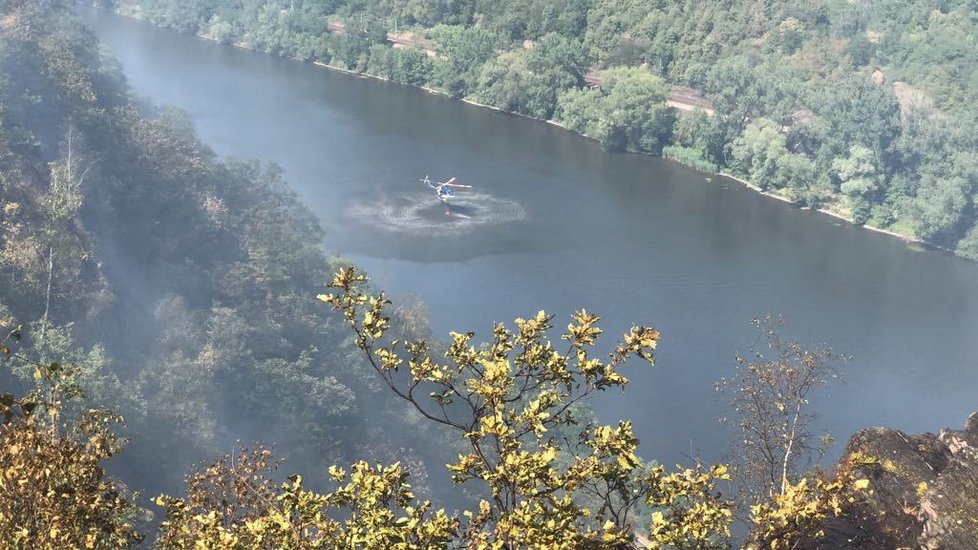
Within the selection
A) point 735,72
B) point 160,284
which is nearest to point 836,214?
point 735,72

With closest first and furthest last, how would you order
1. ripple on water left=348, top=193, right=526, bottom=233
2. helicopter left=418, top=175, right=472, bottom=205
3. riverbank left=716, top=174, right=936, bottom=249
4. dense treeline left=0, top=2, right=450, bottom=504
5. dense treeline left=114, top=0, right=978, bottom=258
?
1. dense treeline left=0, top=2, right=450, bottom=504
2. ripple on water left=348, top=193, right=526, bottom=233
3. helicopter left=418, top=175, right=472, bottom=205
4. riverbank left=716, top=174, right=936, bottom=249
5. dense treeline left=114, top=0, right=978, bottom=258

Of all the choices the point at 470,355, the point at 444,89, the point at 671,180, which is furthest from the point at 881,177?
the point at 470,355

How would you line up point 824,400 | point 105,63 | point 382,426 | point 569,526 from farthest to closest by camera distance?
point 105,63 < point 824,400 < point 382,426 < point 569,526

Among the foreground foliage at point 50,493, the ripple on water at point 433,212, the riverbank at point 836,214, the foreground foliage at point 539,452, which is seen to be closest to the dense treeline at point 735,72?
the riverbank at point 836,214

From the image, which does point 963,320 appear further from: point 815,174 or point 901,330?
point 815,174

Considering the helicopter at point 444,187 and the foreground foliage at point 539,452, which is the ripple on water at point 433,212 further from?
the foreground foliage at point 539,452

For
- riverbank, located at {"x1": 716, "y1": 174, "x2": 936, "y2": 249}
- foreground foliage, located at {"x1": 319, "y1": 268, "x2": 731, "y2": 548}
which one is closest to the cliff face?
foreground foliage, located at {"x1": 319, "y1": 268, "x2": 731, "y2": 548}

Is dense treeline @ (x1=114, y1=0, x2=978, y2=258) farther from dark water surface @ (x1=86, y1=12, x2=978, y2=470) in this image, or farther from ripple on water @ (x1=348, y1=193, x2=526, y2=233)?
ripple on water @ (x1=348, y1=193, x2=526, y2=233)

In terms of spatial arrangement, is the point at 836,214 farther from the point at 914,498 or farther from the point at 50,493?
the point at 50,493
